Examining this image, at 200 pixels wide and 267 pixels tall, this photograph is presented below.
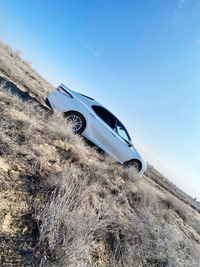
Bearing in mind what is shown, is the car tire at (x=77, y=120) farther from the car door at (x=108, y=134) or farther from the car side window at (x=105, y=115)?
the car side window at (x=105, y=115)

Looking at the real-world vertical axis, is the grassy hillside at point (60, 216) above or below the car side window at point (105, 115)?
below

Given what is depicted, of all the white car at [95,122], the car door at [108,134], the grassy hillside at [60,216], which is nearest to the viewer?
the grassy hillside at [60,216]

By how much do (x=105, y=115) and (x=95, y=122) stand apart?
28.5 inches

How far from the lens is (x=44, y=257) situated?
1.10 m

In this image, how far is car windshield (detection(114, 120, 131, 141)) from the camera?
535 centimetres

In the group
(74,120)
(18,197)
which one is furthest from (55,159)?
(74,120)

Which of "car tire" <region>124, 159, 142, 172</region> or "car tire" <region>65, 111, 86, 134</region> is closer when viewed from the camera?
"car tire" <region>65, 111, 86, 134</region>

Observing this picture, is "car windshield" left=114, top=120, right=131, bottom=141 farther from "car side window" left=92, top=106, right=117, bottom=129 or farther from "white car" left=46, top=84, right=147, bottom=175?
"car side window" left=92, top=106, right=117, bottom=129

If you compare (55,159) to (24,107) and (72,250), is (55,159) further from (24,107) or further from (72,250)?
(24,107)

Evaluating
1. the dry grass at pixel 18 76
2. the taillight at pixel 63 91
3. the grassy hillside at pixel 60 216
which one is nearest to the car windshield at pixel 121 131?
the taillight at pixel 63 91

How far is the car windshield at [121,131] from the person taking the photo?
5.35 metres

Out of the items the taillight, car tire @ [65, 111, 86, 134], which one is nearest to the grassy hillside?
car tire @ [65, 111, 86, 134]

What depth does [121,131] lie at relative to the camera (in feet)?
18.2

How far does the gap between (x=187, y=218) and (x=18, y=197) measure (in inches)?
209
